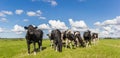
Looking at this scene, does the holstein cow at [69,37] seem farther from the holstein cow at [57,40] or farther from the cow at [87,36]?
the cow at [87,36]

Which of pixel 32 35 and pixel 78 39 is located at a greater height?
pixel 32 35

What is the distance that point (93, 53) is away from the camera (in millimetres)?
29922

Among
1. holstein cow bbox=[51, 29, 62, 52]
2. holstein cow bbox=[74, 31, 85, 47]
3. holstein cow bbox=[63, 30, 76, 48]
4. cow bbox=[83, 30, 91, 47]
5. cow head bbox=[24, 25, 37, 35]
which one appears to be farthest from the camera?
cow bbox=[83, 30, 91, 47]

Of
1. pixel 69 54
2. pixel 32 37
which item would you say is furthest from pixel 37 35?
pixel 69 54

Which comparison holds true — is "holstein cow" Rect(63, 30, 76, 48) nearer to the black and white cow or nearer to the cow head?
the black and white cow

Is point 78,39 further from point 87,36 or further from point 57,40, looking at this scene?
point 57,40

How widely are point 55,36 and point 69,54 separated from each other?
5.37 m

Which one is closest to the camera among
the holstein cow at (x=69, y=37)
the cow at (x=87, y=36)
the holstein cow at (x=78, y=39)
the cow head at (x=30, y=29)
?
the cow head at (x=30, y=29)

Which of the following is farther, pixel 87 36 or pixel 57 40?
pixel 87 36

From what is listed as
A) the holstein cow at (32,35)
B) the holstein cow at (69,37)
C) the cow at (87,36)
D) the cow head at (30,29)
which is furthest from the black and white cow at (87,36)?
the cow head at (30,29)

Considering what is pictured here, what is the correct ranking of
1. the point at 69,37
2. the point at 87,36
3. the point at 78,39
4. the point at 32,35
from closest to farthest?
the point at 32,35 < the point at 69,37 < the point at 78,39 < the point at 87,36

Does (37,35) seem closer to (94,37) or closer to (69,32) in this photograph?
(69,32)

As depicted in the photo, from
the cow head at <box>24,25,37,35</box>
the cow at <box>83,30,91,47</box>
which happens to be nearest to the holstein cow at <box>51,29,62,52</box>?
the cow head at <box>24,25,37,35</box>

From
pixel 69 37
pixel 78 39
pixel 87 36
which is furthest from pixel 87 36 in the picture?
pixel 69 37
